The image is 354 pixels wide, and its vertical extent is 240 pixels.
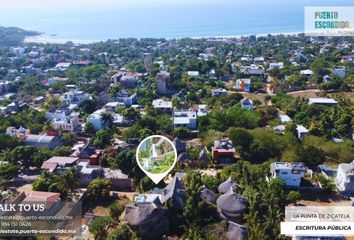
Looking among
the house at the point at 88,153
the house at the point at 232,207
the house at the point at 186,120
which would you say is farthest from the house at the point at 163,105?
the house at the point at 232,207

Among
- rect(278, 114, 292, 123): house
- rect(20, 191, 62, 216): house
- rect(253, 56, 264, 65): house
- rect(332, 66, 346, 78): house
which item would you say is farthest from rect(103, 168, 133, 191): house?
rect(253, 56, 264, 65): house

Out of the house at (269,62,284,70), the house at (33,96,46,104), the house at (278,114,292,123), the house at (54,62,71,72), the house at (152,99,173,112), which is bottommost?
the house at (278,114,292,123)

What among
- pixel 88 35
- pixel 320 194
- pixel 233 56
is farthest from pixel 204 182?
pixel 88 35

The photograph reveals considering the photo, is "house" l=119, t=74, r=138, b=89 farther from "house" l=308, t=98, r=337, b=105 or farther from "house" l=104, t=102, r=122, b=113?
"house" l=308, t=98, r=337, b=105

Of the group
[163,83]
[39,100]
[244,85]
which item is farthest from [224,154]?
[39,100]

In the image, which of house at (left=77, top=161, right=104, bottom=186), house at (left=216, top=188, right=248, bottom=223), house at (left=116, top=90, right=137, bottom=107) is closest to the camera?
house at (left=216, top=188, right=248, bottom=223)

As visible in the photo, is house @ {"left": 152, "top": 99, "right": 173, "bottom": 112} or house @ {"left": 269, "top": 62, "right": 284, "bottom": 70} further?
→ house @ {"left": 269, "top": 62, "right": 284, "bottom": 70}
